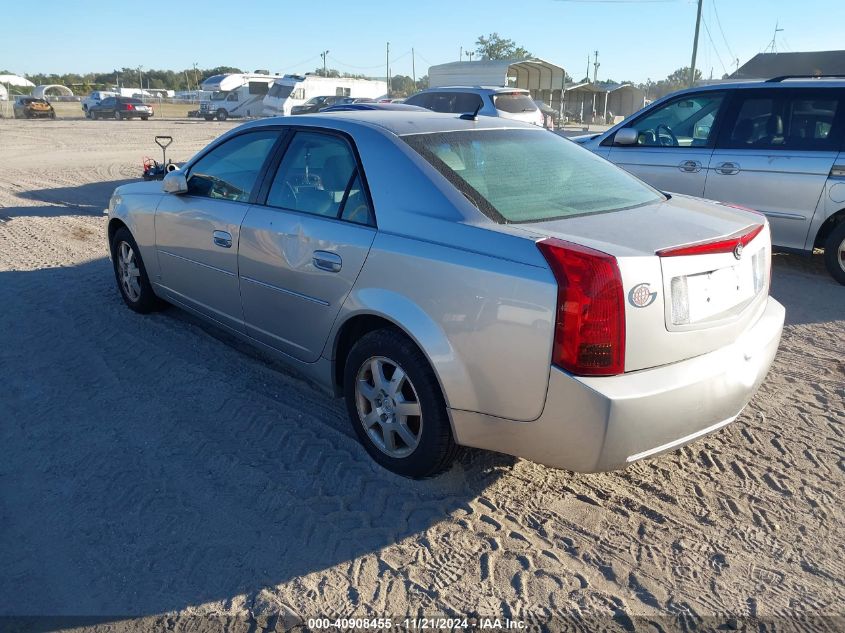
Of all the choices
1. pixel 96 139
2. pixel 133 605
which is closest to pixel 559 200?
pixel 133 605

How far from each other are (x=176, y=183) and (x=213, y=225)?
1.81 feet

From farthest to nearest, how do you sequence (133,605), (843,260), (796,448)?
(843,260) → (796,448) → (133,605)

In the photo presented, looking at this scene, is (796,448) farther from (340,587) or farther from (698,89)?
(698,89)

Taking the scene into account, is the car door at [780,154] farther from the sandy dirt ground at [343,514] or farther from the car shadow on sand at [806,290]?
the sandy dirt ground at [343,514]

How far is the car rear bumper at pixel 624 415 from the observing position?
104 inches

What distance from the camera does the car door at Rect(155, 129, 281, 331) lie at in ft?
13.9

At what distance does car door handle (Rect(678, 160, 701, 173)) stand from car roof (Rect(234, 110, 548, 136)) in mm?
3612

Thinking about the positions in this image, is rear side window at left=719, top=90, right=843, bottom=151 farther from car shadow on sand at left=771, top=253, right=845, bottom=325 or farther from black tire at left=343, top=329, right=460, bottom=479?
black tire at left=343, top=329, right=460, bottom=479

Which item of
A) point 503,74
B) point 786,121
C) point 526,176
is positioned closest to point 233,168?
point 526,176

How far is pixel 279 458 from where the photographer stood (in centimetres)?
353

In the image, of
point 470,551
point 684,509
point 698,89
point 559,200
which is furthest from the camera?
point 698,89

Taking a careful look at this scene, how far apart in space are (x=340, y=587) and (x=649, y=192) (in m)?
2.56

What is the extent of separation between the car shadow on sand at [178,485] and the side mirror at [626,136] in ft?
15.1

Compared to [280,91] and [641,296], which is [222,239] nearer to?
[641,296]
